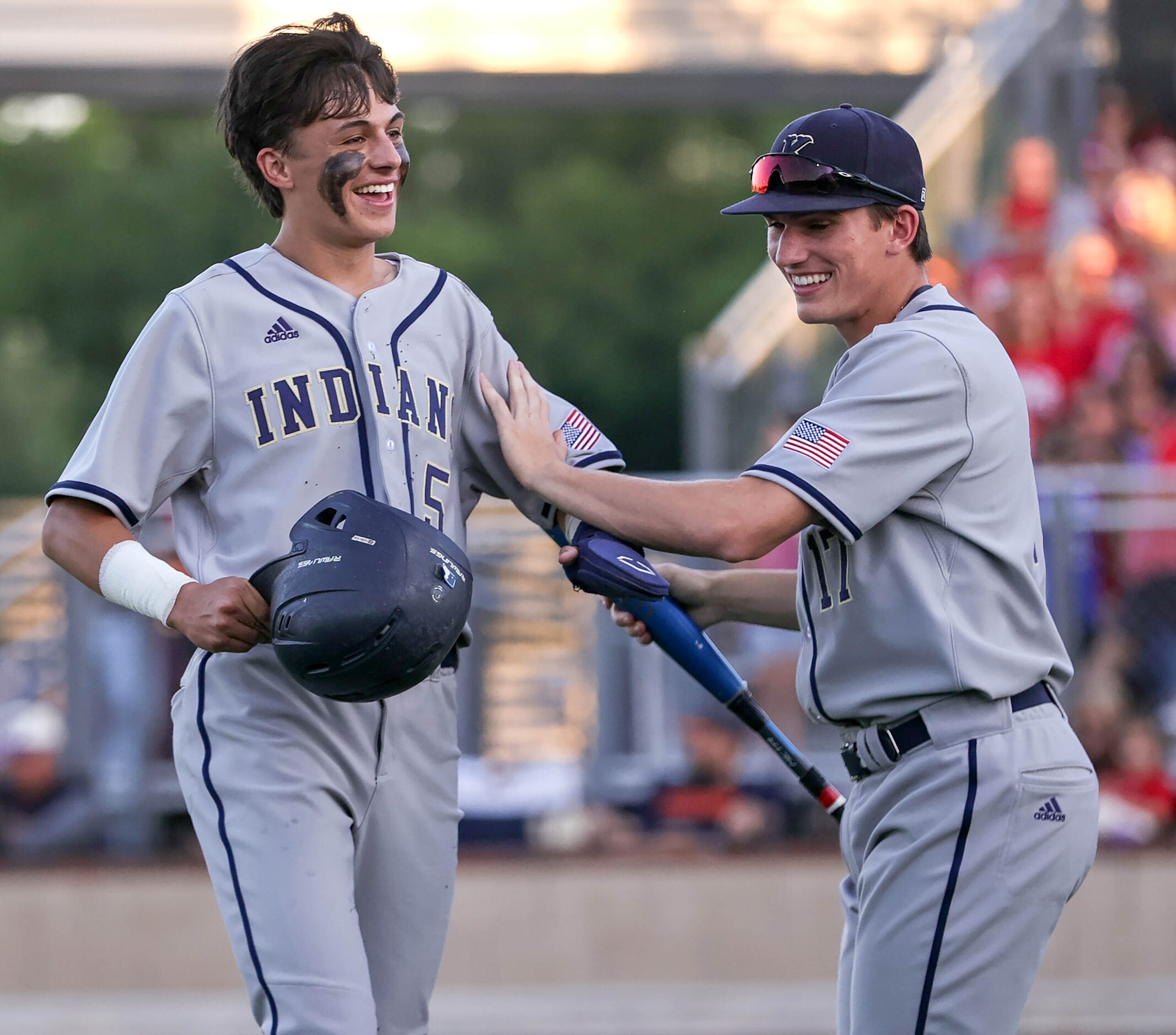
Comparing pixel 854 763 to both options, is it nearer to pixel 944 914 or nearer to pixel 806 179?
pixel 944 914

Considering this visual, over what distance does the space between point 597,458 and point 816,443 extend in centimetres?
65

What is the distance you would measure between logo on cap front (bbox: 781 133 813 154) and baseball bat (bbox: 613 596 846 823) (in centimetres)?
107

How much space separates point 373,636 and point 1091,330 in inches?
274

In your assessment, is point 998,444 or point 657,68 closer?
point 998,444

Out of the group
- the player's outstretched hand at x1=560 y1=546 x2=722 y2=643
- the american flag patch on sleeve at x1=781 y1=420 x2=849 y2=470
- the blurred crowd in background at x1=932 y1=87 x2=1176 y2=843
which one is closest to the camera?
the american flag patch on sleeve at x1=781 y1=420 x2=849 y2=470

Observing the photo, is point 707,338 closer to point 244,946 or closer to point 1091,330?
point 1091,330

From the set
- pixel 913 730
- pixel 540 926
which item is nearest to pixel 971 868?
pixel 913 730

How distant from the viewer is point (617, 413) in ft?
95.2

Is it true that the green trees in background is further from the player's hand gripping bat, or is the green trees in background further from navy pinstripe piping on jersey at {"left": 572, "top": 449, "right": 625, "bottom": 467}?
navy pinstripe piping on jersey at {"left": 572, "top": 449, "right": 625, "bottom": 467}

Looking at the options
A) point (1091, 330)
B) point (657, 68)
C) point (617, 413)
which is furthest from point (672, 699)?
point (617, 413)

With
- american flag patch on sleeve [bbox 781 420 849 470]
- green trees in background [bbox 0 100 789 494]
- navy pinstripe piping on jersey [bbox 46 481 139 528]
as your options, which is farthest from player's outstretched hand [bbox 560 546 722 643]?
green trees in background [bbox 0 100 789 494]

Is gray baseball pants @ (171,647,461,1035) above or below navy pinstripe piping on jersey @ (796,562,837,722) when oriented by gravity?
below

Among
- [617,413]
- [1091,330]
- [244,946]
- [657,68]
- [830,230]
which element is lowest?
[617,413]

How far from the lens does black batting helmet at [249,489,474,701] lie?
10.9 ft
